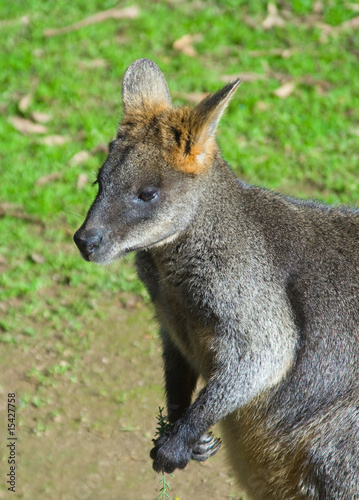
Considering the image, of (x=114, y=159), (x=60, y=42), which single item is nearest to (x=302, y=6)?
(x=60, y=42)

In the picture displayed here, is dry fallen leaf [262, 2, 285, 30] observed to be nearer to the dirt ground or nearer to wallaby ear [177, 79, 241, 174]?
the dirt ground

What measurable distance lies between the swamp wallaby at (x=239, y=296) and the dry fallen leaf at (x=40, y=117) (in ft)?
10.4

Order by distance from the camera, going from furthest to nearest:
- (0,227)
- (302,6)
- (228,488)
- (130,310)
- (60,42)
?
(302,6) → (60,42) → (0,227) → (130,310) → (228,488)

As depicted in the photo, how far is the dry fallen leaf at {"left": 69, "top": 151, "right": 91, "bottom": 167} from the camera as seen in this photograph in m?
5.89

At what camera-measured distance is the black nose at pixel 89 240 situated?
2.89m

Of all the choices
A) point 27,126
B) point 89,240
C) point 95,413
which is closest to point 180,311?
point 89,240

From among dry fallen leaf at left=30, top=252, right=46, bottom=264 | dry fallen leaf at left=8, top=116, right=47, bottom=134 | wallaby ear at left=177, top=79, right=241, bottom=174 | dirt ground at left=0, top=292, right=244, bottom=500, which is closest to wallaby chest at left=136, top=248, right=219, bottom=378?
wallaby ear at left=177, top=79, right=241, bottom=174

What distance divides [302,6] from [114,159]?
212 inches

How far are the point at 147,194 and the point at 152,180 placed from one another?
0.06 m

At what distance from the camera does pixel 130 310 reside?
16.1ft

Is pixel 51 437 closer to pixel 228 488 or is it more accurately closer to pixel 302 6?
pixel 228 488

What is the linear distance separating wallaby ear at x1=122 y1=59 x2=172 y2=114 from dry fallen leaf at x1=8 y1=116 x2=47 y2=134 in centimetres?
292

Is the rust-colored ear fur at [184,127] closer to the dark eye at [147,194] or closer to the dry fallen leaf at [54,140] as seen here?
the dark eye at [147,194]

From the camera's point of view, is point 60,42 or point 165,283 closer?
point 165,283
